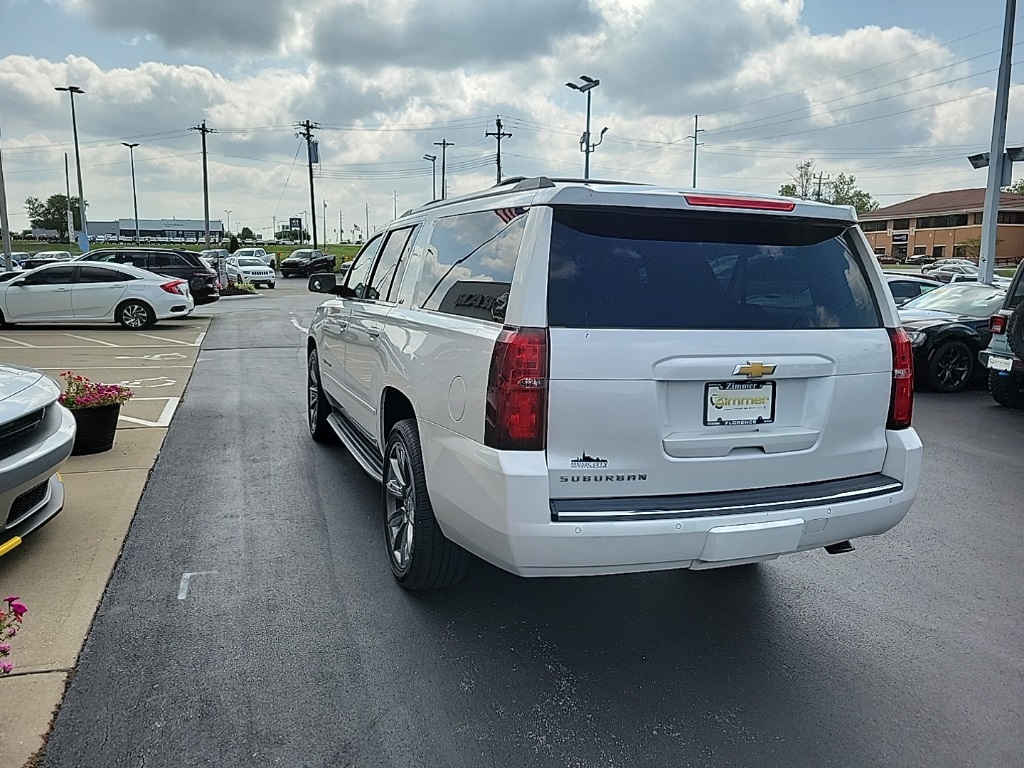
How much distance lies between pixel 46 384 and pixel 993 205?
1821 centimetres

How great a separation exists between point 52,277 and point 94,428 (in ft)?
43.3

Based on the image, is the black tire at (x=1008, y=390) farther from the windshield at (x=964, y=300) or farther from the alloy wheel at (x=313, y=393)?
the alloy wheel at (x=313, y=393)

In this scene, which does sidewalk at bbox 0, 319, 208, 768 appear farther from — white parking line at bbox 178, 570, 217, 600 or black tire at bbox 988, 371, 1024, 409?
black tire at bbox 988, 371, 1024, 409

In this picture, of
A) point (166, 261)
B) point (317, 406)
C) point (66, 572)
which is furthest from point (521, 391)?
point (166, 261)

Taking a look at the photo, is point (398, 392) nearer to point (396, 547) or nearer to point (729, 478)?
point (396, 547)

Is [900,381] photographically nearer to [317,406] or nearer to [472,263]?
[472,263]

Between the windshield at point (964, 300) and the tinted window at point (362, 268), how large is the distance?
883cm

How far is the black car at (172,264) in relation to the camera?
22703 millimetres

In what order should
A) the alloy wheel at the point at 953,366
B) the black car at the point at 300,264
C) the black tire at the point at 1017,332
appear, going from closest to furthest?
the black tire at the point at 1017,332, the alloy wheel at the point at 953,366, the black car at the point at 300,264

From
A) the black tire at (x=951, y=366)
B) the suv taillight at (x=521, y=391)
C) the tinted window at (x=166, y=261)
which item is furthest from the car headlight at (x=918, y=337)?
the tinted window at (x=166, y=261)

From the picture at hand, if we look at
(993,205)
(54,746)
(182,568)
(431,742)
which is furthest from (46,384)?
(993,205)

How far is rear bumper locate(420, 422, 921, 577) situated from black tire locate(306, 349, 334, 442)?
148 inches

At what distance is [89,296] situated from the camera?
58.7 feet

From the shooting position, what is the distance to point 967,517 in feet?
18.2
